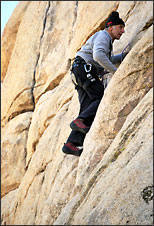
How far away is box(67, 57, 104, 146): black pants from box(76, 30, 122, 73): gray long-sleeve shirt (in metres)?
0.16

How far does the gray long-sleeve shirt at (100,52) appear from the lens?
5703mm

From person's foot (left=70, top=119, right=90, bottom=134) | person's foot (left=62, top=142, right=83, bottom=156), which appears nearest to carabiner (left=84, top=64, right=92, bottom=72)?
person's foot (left=70, top=119, right=90, bottom=134)

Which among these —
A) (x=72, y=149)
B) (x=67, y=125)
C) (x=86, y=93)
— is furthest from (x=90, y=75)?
(x=67, y=125)

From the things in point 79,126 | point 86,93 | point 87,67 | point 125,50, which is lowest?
point 79,126

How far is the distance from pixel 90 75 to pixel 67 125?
2063 mm

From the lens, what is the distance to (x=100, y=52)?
5715 millimetres

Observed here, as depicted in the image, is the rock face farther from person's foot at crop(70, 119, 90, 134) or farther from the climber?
the climber

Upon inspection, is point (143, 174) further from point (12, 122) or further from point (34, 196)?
point (12, 122)

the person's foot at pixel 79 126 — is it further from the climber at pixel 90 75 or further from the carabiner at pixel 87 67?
the carabiner at pixel 87 67

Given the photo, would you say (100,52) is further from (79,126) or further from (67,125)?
(67,125)

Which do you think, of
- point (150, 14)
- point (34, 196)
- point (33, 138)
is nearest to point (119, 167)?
point (150, 14)

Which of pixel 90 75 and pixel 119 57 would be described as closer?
pixel 90 75

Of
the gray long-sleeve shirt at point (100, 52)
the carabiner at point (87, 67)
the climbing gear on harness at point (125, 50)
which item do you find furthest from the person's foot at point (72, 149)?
the climbing gear on harness at point (125, 50)

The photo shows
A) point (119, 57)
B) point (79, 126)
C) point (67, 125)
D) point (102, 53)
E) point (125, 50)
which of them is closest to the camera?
point (79, 126)
